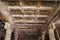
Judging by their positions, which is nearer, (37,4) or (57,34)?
(37,4)

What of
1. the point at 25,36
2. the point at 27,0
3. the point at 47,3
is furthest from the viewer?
the point at 25,36

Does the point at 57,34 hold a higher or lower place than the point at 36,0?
lower

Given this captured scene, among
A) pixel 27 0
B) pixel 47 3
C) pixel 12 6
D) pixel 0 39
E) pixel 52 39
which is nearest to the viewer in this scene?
pixel 27 0

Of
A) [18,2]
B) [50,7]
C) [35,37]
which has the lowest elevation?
[35,37]

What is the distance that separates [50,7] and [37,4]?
0.76 meters

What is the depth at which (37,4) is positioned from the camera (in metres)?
4.03

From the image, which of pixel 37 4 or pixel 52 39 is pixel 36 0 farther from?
pixel 52 39

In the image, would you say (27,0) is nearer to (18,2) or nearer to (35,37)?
(18,2)

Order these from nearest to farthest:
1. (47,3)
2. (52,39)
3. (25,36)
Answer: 1. (47,3)
2. (52,39)
3. (25,36)

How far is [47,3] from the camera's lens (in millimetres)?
3920

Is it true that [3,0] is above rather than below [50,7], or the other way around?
above

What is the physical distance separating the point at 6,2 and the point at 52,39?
379 centimetres

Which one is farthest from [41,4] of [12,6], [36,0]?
[12,6]

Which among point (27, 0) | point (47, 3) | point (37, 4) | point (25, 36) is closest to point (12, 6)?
point (27, 0)
